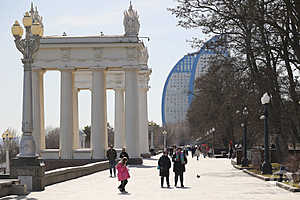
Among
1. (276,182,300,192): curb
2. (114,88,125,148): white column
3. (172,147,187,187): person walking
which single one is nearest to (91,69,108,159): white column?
(114,88,125,148): white column

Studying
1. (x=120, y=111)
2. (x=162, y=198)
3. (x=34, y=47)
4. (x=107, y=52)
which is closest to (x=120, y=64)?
(x=107, y=52)

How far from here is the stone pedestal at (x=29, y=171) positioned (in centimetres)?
2294

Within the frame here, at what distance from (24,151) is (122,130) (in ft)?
152

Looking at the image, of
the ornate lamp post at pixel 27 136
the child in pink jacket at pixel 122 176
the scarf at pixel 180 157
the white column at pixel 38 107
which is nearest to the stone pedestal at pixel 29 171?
the ornate lamp post at pixel 27 136

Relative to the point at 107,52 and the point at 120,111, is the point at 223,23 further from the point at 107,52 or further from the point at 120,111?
the point at 120,111

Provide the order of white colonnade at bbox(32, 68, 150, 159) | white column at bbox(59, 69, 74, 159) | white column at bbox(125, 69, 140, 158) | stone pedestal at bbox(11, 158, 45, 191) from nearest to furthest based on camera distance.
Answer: stone pedestal at bbox(11, 158, 45, 191)
white column at bbox(125, 69, 140, 158)
white colonnade at bbox(32, 68, 150, 159)
white column at bbox(59, 69, 74, 159)

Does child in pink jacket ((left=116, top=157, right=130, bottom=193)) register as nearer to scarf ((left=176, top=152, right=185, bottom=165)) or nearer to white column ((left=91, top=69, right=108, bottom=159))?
scarf ((left=176, top=152, right=185, bottom=165))

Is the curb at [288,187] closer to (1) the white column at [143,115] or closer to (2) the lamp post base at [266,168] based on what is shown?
(2) the lamp post base at [266,168]

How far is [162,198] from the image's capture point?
65.5 ft

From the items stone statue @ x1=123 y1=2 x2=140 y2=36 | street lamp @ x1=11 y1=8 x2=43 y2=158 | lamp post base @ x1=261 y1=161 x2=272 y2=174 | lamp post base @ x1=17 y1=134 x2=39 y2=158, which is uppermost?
stone statue @ x1=123 y1=2 x2=140 y2=36

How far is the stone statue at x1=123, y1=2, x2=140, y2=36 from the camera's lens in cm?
5756

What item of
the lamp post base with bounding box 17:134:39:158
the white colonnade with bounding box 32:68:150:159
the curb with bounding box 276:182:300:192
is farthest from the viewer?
the white colonnade with bounding box 32:68:150:159

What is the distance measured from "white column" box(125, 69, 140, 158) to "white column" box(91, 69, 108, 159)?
102 inches

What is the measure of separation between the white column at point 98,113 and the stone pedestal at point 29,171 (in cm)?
3495
